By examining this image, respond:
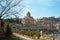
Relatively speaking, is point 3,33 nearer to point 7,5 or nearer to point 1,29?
point 1,29

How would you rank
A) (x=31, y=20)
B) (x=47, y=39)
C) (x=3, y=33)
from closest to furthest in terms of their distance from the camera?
(x=47, y=39) < (x=3, y=33) < (x=31, y=20)

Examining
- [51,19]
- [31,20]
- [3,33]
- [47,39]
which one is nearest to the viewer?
[47,39]

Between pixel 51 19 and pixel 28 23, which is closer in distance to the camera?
pixel 28 23

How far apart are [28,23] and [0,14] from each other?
1586 inches

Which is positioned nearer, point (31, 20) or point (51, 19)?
point (31, 20)

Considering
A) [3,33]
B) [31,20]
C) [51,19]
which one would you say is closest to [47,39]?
[3,33]

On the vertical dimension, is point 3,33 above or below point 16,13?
below

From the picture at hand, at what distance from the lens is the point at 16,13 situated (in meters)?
22.9

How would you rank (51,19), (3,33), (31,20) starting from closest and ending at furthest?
(3,33)
(31,20)
(51,19)

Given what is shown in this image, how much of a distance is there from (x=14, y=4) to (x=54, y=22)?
152ft

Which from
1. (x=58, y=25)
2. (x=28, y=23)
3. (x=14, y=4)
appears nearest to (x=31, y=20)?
(x=28, y=23)

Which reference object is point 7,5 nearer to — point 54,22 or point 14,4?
point 14,4

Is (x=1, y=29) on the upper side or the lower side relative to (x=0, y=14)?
lower

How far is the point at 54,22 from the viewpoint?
68.1 m
